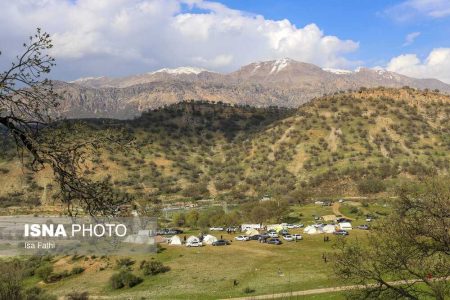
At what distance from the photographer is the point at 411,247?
70.3 ft

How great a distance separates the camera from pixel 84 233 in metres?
72.5

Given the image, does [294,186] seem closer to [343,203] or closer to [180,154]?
[343,203]

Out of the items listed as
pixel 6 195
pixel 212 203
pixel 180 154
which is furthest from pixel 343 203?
pixel 6 195

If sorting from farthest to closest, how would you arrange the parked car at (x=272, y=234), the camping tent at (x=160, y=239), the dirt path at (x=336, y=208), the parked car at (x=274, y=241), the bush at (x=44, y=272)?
1. the dirt path at (x=336, y=208)
2. the parked car at (x=272, y=234)
3. the camping tent at (x=160, y=239)
4. the parked car at (x=274, y=241)
5. the bush at (x=44, y=272)

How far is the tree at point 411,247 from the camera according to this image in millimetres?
19641

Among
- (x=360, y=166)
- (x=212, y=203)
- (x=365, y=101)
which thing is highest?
(x=365, y=101)

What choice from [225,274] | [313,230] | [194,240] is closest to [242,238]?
[194,240]

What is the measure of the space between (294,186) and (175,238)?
6753cm

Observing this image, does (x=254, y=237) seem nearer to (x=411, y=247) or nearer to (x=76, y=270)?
(x=76, y=270)

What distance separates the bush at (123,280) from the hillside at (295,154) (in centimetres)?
6279

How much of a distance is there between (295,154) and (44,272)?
107m

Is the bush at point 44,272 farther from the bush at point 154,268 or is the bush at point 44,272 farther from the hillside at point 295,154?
the hillside at point 295,154

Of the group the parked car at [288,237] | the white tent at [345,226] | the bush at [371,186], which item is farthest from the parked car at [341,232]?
the bush at [371,186]

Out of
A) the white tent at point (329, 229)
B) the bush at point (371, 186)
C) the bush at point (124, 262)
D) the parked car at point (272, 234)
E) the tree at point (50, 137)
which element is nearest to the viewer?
the tree at point (50, 137)
